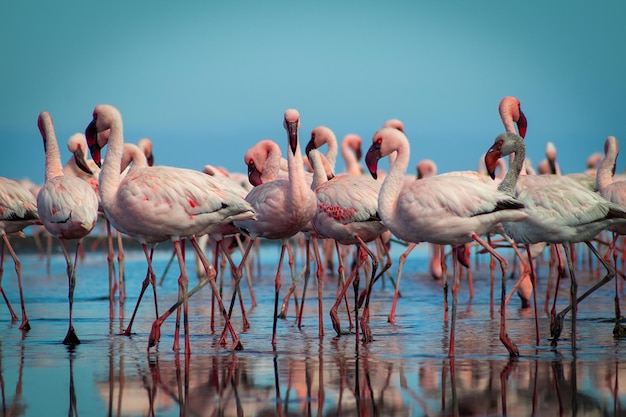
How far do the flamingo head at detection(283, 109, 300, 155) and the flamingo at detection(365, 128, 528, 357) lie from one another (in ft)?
3.64

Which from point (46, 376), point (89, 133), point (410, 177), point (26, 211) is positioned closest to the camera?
point (46, 376)

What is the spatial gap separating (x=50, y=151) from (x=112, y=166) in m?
2.61

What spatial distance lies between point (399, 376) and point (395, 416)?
1198 mm

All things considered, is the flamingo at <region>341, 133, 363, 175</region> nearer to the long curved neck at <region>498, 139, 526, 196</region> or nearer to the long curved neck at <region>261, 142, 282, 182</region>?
the long curved neck at <region>261, 142, 282, 182</region>

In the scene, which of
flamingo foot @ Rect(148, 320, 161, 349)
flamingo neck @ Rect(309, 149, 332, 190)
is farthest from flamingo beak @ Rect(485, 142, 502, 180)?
flamingo foot @ Rect(148, 320, 161, 349)

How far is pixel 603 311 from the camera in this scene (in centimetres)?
1012

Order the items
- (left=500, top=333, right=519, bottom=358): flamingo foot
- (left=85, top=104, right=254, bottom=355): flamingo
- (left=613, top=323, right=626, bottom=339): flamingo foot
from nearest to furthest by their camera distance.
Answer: (left=500, top=333, right=519, bottom=358): flamingo foot < (left=85, top=104, right=254, bottom=355): flamingo < (left=613, top=323, right=626, bottom=339): flamingo foot

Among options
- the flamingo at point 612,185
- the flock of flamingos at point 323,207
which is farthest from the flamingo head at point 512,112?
the flock of flamingos at point 323,207

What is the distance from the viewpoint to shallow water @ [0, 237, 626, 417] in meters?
5.36

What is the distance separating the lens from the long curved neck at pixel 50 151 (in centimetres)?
1022

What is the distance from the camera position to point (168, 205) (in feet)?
24.9

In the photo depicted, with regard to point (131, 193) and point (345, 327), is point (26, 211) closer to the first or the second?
point (131, 193)

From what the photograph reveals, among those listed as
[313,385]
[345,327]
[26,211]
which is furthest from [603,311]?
[26,211]

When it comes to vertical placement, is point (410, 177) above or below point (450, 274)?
above
